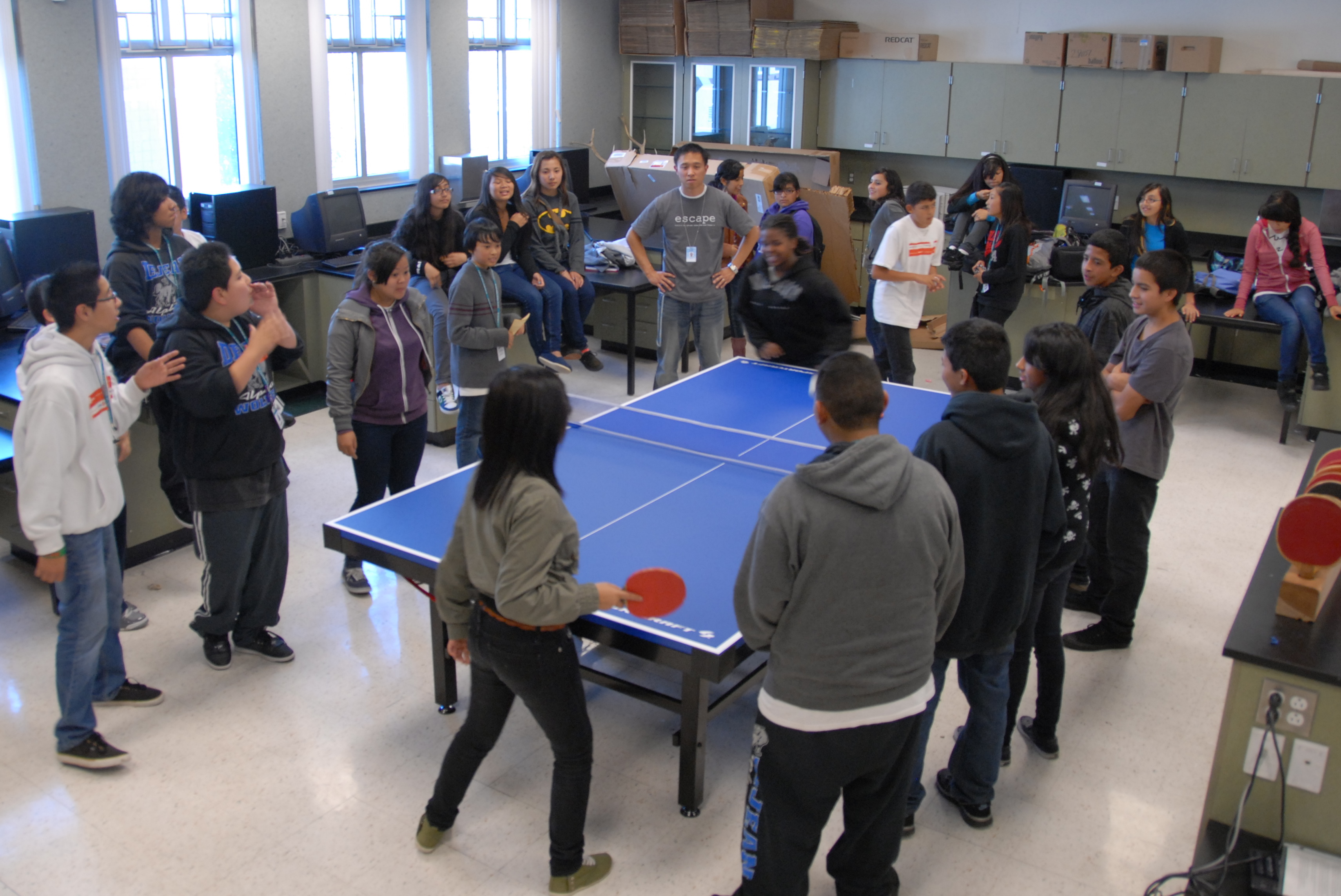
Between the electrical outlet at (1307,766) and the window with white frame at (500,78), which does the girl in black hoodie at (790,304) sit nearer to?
the electrical outlet at (1307,766)

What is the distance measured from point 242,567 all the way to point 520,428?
184 centimetres

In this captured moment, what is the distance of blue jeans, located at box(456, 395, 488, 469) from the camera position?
4.79 metres

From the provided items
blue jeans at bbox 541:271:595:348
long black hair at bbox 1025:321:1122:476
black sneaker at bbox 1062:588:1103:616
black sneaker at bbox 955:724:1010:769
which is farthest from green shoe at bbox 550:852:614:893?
blue jeans at bbox 541:271:595:348

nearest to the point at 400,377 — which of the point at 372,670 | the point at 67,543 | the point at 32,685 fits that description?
the point at 372,670

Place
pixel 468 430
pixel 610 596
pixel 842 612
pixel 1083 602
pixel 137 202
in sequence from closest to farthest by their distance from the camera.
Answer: pixel 842 612
pixel 610 596
pixel 137 202
pixel 1083 602
pixel 468 430

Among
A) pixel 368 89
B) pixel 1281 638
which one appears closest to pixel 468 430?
pixel 1281 638

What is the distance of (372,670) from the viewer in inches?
154

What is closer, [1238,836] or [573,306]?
[1238,836]

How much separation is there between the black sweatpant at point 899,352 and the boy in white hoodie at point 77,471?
12.5ft

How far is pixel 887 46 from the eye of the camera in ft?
28.7

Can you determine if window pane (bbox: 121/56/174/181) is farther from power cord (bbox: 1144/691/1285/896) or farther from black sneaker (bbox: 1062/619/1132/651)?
power cord (bbox: 1144/691/1285/896)

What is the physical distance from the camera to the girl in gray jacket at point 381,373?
4.00m

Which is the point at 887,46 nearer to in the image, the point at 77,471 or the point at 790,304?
the point at 790,304

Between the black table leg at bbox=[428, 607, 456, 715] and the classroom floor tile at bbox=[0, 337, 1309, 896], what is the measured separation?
0.05m
